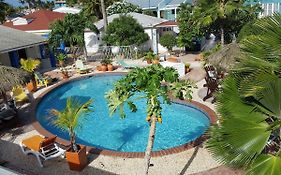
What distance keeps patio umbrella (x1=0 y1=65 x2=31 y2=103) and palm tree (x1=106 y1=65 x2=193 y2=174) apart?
27.5 feet

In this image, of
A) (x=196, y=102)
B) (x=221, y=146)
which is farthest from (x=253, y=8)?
(x=221, y=146)

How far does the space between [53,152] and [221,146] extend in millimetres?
7264

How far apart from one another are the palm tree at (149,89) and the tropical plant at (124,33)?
21.0 m

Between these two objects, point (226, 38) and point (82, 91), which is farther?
point (226, 38)

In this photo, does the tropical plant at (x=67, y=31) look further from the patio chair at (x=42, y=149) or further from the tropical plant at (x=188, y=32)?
the patio chair at (x=42, y=149)

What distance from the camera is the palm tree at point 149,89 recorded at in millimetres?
7238

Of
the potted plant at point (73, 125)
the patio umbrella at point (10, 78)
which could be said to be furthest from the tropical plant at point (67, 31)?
the potted plant at point (73, 125)

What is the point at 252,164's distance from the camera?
5023mm

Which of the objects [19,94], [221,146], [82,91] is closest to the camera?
[221,146]

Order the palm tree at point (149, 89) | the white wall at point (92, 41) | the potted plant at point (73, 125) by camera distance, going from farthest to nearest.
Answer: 1. the white wall at point (92, 41)
2. the potted plant at point (73, 125)
3. the palm tree at point (149, 89)

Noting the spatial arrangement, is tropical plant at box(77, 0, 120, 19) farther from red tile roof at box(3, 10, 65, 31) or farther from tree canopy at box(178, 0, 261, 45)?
tree canopy at box(178, 0, 261, 45)

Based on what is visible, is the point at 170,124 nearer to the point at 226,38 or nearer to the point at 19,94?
the point at 19,94

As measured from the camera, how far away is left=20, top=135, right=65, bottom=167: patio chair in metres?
10.7

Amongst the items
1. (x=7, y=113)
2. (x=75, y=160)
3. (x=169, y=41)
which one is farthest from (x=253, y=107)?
(x=169, y=41)
